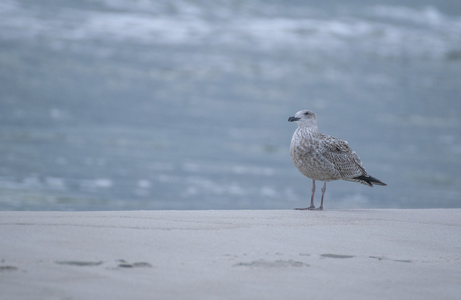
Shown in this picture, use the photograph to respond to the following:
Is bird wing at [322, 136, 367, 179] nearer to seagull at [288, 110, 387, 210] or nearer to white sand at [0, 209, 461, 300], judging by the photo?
seagull at [288, 110, 387, 210]

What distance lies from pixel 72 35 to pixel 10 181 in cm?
1750

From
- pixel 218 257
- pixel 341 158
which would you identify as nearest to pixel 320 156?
pixel 341 158

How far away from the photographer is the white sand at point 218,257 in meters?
3.46

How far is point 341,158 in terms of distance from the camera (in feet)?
21.3

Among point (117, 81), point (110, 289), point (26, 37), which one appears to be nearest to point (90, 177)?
point (110, 289)

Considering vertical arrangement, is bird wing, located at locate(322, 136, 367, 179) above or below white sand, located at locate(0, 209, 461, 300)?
above

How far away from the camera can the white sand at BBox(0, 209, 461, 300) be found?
3.46 meters

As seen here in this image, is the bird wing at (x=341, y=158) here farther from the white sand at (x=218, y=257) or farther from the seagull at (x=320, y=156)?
the white sand at (x=218, y=257)

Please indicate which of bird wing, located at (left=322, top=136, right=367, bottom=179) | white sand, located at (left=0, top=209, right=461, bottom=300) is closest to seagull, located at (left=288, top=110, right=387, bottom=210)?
bird wing, located at (left=322, top=136, right=367, bottom=179)

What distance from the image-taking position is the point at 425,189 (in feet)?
46.1

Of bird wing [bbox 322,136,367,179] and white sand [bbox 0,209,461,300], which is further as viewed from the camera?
bird wing [bbox 322,136,367,179]

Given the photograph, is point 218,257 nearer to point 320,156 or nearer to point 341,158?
point 320,156

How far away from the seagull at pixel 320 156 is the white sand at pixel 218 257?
3.71 feet

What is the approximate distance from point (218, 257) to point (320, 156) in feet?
8.42
